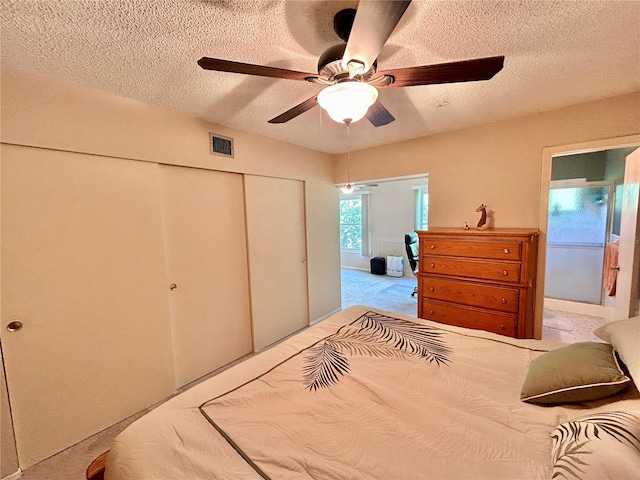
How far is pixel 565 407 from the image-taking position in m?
1.14

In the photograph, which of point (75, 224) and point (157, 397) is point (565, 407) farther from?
point (75, 224)

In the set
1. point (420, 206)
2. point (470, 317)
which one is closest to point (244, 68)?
point (470, 317)

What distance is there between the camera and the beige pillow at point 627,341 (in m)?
1.05

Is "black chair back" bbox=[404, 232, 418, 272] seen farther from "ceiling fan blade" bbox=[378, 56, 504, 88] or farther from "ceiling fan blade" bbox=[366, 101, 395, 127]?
"ceiling fan blade" bbox=[378, 56, 504, 88]

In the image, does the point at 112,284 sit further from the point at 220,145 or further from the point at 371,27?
the point at 371,27

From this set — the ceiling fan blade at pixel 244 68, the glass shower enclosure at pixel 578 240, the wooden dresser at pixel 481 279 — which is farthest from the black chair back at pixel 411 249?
the ceiling fan blade at pixel 244 68

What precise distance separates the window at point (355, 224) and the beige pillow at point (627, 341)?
5698 millimetres

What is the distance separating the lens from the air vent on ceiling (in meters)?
2.55

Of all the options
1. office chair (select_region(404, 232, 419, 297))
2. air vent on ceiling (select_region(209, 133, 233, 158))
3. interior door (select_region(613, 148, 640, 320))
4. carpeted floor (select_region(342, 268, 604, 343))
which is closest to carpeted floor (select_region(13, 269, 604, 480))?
carpeted floor (select_region(342, 268, 604, 343))

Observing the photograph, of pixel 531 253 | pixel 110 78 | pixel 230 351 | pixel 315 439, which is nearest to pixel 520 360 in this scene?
pixel 315 439

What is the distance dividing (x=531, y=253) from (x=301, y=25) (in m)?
2.64

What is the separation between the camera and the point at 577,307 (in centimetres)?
382

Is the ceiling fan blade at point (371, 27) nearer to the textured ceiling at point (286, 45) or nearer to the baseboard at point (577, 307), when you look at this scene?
the textured ceiling at point (286, 45)

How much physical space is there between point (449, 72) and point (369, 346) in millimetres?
1569
